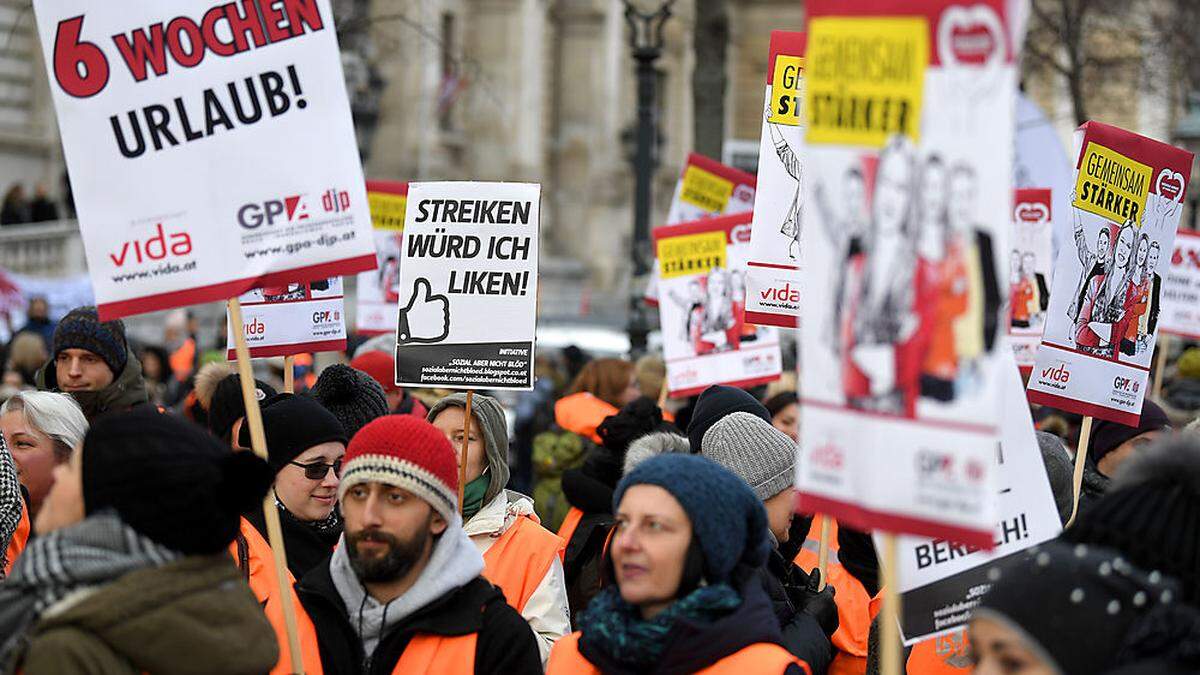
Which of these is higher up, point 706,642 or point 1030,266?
point 706,642

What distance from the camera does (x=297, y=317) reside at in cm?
727

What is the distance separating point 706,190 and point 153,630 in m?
8.24

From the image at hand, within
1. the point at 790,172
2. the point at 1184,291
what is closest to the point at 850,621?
the point at 790,172

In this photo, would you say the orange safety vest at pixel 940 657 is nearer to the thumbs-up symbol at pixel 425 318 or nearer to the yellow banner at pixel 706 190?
the thumbs-up symbol at pixel 425 318

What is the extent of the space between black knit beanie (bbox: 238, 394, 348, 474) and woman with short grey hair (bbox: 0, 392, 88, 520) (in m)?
0.77

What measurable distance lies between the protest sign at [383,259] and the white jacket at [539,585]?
15.4ft

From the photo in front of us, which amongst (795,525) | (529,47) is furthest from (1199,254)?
(529,47)

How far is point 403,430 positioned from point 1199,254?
7.54m

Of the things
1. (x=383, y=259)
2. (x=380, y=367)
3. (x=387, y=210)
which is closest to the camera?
(x=380, y=367)

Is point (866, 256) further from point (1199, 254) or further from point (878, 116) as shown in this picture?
point (1199, 254)

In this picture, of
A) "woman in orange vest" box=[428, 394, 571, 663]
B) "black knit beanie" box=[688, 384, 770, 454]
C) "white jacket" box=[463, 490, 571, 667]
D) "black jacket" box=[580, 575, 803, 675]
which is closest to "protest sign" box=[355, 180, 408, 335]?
"black knit beanie" box=[688, 384, 770, 454]

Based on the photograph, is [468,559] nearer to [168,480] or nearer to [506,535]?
[168,480]

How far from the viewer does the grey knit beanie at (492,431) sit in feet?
19.9

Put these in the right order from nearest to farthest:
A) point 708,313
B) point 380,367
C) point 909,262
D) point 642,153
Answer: point 909,262, point 380,367, point 708,313, point 642,153
